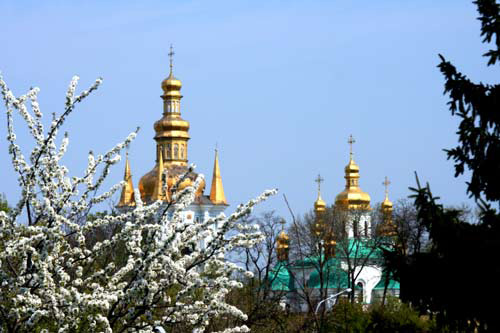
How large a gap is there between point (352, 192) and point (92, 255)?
79.3 m

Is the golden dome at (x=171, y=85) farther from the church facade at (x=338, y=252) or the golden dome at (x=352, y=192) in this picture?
the church facade at (x=338, y=252)

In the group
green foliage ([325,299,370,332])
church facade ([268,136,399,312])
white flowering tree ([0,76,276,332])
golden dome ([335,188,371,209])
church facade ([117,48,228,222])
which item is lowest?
white flowering tree ([0,76,276,332])

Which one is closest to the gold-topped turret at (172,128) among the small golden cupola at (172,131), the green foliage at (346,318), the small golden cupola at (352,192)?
the small golden cupola at (172,131)

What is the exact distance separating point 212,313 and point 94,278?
1128 millimetres

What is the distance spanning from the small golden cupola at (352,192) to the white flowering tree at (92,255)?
252 feet

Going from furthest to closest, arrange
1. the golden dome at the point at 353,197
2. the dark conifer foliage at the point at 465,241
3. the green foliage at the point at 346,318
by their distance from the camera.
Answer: the golden dome at the point at 353,197 < the green foliage at the point at 346,318 < the dark conifer foliage at the point at 465,241

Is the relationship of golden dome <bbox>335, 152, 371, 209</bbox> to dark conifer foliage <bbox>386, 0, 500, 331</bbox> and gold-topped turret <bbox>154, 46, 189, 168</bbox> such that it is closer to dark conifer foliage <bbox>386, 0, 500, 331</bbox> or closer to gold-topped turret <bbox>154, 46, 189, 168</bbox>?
gold-topped turret <bbox>154, 46, 189, 168</bbox>

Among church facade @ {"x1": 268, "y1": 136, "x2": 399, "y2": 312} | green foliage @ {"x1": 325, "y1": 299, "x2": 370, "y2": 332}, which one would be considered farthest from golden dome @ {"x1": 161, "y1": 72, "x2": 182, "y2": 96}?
green foliage @ {"x1": 325, "y1": 299, "x2": 370, "y2": 332}

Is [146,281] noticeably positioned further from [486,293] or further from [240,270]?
[486,293]

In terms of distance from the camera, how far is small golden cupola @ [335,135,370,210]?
89.2 meters

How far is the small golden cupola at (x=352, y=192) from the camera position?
89.2 meters

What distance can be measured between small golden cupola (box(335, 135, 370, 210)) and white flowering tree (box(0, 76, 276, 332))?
7677cm

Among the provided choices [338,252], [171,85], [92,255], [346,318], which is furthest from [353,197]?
[92,255]

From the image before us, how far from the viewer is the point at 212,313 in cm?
1098
